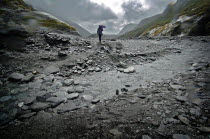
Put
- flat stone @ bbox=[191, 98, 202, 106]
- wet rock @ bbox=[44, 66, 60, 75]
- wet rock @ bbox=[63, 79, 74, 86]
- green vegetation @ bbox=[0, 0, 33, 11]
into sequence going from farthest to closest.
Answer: green vegetation @ bbox=[0, 0, 33, 11] < wet rock @ bbox=[44, 66, 60, 75] < wet rock @ bbox=[63, 79, 74, 86] < flat stone @ bbox=[191, 98, 202, 106]

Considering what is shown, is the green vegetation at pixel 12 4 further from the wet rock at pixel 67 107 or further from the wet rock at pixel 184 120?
the wet rock at pixel 184 120

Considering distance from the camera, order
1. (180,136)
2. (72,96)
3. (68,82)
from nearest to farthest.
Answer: (180,136) → (72,96) → (68,82)

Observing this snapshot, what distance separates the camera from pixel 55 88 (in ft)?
19.3

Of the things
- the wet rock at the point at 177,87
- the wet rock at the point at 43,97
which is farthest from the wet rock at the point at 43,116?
the wet rock at the point at 177,87

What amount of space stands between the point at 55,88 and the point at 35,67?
392 cm

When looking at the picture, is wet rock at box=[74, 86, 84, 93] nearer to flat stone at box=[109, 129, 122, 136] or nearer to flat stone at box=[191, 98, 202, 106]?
flat stone at box=[109, 129, 122, 136]

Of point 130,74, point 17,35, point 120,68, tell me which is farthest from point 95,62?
point 17,35

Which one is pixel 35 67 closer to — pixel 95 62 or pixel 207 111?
pixel 95 62

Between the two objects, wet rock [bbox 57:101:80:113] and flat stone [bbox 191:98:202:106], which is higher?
flat stone [bbox 191:98:202:106]

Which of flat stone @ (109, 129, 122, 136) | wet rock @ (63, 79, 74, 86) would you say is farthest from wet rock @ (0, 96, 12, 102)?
flat stone @ (109, 129, 122, 136)

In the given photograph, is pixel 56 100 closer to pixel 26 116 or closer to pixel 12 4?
pixel 26 116

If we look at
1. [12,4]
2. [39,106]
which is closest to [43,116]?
[39,106]

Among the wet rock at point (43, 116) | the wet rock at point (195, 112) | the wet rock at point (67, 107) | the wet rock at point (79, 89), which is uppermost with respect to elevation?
the wet rock at point (79, 89)

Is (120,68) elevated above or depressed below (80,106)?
above
